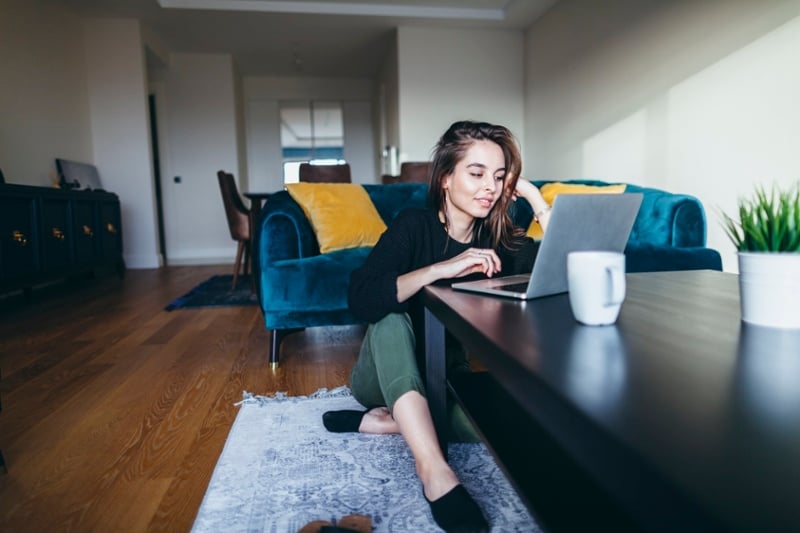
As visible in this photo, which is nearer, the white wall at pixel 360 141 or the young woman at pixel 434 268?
the young woman at pixel 434 268

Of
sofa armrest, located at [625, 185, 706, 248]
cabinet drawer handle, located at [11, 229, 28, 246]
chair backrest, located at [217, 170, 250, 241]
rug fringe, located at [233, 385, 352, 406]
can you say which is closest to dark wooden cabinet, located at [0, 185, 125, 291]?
cabinet drawer handle, located at [11, 229, 28, 246]

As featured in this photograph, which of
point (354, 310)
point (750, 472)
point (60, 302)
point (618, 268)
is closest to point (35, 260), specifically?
point (60, 302)

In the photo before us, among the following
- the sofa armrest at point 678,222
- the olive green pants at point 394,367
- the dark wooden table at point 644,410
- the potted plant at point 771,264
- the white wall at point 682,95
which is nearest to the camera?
the dark wooden table at point 644,410

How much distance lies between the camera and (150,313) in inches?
125

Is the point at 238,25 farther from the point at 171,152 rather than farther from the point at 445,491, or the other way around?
the point at 445,491

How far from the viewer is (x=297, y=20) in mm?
5492

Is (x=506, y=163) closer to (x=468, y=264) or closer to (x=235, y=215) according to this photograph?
(x=468, y=264)

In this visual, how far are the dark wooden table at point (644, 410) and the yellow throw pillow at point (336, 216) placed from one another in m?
1.45

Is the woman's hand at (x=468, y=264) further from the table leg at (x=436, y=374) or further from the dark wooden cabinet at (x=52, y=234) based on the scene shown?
the dark wooden cabinet at (x=52, y=234)

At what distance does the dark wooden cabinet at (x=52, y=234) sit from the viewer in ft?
10.3

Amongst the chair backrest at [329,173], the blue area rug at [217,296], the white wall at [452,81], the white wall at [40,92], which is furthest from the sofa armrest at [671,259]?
the white wall at [40,92]

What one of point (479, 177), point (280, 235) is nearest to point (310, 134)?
point (280, 235)

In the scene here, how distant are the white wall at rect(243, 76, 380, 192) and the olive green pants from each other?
7.14 meters

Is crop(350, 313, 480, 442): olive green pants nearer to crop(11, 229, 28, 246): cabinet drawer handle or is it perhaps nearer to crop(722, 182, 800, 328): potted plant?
crop(722, 182, 800, 328): potted plant
